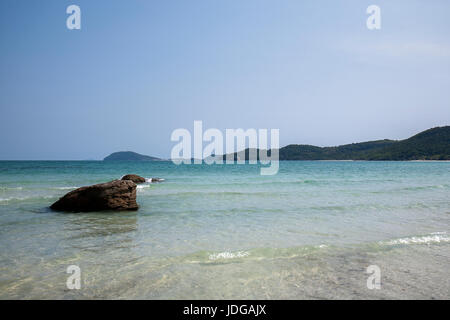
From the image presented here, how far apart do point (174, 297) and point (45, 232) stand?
6027 millimetres

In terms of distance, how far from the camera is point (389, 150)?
135 metres

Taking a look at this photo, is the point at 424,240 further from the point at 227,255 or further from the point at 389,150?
the point at 389,150

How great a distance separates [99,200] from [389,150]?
15079 cm

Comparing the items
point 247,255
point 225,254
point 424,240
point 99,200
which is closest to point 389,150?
point 424,240

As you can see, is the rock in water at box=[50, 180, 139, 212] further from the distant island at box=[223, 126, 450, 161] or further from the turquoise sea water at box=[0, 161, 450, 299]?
the distant island at box=[223, 126, 450, 161]

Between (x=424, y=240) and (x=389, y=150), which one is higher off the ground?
(x=389, y=150)

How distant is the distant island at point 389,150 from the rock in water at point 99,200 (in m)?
122

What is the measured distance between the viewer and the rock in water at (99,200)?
11.9 m

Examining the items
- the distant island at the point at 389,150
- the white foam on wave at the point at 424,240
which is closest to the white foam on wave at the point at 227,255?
the white foam on wave at the point at 424,240

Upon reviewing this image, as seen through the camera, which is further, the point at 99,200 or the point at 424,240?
the point at 99,200

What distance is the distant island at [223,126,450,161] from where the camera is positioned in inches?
4412

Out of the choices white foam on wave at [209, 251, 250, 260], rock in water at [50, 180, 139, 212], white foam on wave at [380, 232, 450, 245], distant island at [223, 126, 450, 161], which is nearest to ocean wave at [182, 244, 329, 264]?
white foam on wave at [209, 251, 250, 260]

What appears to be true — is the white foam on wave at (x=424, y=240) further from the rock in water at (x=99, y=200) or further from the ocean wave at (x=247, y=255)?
the rock in water at (x=99, y=200)
